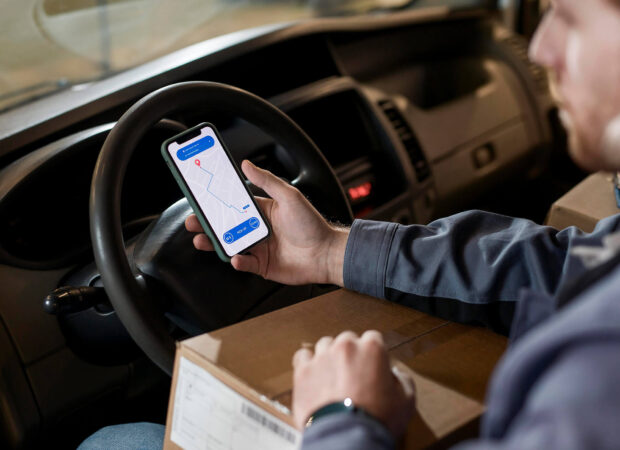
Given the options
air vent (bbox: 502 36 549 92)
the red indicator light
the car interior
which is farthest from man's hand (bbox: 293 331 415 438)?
air vent (bbox: 502 36 549 92)

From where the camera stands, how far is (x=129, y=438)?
38.7 inches

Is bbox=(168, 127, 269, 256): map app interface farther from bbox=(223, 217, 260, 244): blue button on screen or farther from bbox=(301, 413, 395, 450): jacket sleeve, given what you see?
bbox=(301, 413, 395, 450): jacket sleeve

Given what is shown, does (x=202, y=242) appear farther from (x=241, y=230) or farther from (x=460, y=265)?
(x=460, y=265)

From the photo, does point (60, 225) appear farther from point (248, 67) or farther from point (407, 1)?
point (407, 1)

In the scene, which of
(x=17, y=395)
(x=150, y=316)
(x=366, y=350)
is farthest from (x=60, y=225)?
(x=366, y=350)

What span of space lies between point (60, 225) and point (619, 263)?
0.95 m

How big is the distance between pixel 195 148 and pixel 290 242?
7.5 inches

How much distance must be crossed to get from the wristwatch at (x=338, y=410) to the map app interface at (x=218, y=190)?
0.37 metres

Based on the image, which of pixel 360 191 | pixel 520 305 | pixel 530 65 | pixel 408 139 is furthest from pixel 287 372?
pixel 530 65

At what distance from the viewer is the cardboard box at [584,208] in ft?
3.79

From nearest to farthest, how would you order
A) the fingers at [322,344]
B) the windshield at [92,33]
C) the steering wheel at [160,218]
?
the fingers at [322,344], the steering wheel at [160,218], the windshield at [92,33]

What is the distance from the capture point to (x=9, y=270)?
1.09 metres

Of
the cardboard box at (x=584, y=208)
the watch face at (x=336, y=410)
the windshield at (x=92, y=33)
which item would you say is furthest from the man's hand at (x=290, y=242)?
the windshield at (x=92, y=33)

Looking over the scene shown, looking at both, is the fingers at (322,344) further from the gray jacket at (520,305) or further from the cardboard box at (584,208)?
the cardboard box at (584,208)
